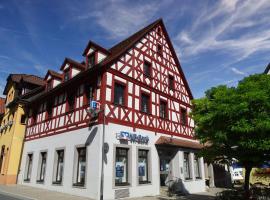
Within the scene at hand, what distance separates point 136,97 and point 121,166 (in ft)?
14.2

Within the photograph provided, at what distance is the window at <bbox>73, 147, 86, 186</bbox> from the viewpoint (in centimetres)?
1379

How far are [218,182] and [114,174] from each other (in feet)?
46.4

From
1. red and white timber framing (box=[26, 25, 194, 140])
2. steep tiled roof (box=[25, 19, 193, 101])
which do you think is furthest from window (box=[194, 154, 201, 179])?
steep tiled roof (box=[25, 19, 193, 101])

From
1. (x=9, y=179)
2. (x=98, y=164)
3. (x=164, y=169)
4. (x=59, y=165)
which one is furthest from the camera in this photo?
(x=9, y=179)

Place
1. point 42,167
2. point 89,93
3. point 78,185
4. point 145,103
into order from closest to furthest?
point 78,185 → point 89,93 → point 145,103 → point 42,167

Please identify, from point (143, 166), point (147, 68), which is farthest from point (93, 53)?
point (143, 166)

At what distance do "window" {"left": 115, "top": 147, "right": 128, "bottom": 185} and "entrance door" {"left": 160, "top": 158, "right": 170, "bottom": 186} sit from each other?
12.1 feet

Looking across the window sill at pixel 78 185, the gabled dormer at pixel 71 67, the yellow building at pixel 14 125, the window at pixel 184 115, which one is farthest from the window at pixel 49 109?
the window at pixel 184 115

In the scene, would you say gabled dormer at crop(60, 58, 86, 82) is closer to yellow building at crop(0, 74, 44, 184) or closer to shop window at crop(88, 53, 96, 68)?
shop window at crop(88, 53, 96, 68)

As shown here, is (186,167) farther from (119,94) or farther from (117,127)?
(119,94)

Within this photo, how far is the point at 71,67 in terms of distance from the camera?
17609 mm

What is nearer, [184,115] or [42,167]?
[42,167]

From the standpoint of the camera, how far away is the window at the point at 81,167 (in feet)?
45.2

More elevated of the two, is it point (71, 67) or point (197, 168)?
point (71, 67)
